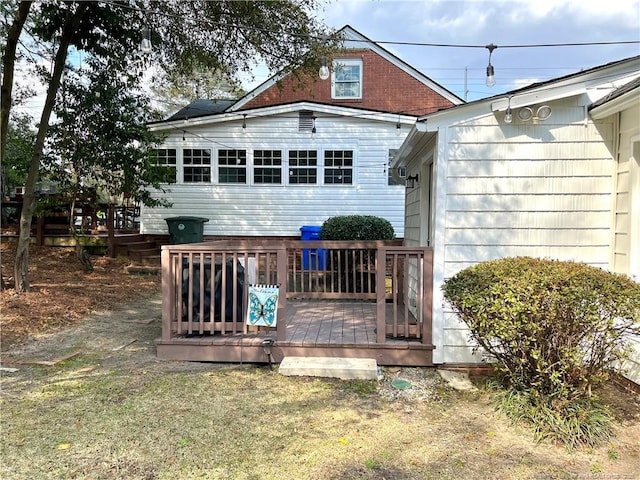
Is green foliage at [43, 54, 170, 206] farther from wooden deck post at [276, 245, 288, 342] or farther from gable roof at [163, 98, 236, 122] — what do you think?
wooden deck post at [276, 245, 288, 342]

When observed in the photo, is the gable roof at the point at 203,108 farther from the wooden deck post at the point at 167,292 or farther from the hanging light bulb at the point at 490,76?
the wooden deck post at the point at 167,292

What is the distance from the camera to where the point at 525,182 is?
387 cm

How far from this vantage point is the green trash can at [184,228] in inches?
418

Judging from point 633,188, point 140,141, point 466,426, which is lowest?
point 466,426

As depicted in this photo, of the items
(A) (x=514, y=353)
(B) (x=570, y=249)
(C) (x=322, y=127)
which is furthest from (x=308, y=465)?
(C) (x=322, y=127)

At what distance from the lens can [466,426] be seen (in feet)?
9.52

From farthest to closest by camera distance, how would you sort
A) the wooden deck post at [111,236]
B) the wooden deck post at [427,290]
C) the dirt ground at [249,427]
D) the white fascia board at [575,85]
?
1. the wooden deck post at [111,236]
2. the wooden deck post at [427,290]
3. the white fascia board at [575,85]
4. the dirt ground at [249,427]

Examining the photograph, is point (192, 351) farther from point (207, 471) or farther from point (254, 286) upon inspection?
point (207, 471)

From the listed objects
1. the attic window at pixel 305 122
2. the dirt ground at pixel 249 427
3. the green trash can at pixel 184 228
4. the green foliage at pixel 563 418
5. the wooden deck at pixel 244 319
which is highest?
the attic window at pixel 305 122

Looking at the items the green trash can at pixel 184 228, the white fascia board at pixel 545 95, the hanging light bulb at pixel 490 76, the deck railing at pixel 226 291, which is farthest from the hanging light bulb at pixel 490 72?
the green trash can at pixel 184 228

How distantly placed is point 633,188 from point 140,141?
27.6 feet

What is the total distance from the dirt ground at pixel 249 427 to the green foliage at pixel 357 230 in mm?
4851

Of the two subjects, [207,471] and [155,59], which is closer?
[207,471]

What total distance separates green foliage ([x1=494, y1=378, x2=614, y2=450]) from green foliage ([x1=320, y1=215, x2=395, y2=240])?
5791 millimetres
